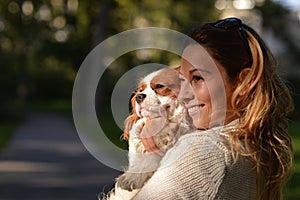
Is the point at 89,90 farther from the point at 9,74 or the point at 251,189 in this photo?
the point at 9,74

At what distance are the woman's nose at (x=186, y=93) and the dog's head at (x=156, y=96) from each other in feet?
0.04

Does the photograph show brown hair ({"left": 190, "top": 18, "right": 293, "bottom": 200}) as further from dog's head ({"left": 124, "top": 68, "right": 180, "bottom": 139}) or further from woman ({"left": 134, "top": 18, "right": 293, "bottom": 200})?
dog's head ({"left": 124, "top": 68, "right": 180, "bottom": 139})

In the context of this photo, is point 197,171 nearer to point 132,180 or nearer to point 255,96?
point 132,180

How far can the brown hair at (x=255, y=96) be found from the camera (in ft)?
6.45

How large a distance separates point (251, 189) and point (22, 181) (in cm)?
1091

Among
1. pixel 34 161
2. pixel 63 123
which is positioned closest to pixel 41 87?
pixel 63 123

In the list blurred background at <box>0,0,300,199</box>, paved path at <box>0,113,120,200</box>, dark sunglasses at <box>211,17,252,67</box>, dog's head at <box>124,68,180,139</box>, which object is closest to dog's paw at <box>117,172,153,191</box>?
dog's head at <box>124,68,180,139</box>

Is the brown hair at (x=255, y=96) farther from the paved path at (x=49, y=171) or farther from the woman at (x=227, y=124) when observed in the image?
the paved path at (x=49, y=171)

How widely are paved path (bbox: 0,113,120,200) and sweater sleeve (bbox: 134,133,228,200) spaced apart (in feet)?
24.2

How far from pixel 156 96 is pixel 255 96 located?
0.29m

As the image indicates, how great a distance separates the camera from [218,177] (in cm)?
186

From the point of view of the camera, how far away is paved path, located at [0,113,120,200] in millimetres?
11250

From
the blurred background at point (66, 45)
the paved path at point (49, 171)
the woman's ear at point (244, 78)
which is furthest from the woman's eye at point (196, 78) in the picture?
the paved path at point (49, 171)

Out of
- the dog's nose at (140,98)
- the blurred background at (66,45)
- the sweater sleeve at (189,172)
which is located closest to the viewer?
the sweater sleeve at (189,172)
